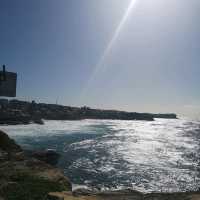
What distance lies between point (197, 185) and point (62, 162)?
14399mm

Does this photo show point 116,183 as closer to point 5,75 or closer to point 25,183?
point 25,183

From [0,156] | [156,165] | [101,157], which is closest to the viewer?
[0,156]

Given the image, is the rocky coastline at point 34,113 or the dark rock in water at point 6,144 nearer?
the dark rock in water at point 6,144

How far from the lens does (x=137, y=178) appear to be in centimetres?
2319

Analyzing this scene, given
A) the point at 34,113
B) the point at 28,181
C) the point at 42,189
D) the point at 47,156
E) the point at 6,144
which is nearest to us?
the point at 42,189

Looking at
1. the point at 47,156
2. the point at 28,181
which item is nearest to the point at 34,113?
the point at 47,156

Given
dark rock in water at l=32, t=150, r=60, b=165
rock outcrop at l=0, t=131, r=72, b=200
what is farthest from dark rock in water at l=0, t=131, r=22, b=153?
dark rock in water at l=32, t=150, r=60, b=165

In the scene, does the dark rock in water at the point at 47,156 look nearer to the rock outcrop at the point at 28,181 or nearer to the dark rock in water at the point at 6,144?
the dark rock in water at the point at 6,144

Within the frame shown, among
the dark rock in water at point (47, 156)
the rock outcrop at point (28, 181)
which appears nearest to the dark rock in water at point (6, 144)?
the rock outcrop at point (28, 181)

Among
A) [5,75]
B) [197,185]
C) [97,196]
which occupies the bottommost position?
[197,185]

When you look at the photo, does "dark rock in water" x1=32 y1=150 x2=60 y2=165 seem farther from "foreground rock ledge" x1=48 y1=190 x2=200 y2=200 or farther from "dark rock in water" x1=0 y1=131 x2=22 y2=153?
"foreground rock ledge" x1=48 y1=190 x2=200 y2=200

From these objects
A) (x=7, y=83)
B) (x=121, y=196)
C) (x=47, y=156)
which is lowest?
(x=47, y=156)

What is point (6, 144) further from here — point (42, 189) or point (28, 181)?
point (42, 189)

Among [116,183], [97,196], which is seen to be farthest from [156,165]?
[97,196]
